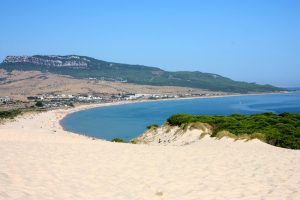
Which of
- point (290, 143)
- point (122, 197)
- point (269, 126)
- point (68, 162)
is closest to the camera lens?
point (122, 197)

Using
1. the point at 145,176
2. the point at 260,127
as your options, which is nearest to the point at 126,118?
the point at 260,127

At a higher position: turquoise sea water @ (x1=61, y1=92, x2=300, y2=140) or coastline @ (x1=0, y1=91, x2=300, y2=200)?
coastline @ (x1=0, y1=91, x2=300, y2=200)

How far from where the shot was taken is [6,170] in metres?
10.2

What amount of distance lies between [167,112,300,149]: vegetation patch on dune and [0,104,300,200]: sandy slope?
21.1 ft

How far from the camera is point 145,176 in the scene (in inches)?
443

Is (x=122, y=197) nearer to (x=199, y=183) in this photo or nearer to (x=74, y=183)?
(x=74, y=183)

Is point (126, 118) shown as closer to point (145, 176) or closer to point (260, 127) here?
point (260, 127)

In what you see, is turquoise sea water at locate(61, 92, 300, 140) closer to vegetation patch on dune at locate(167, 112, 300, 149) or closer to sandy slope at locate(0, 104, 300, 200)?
vegetation patch on dune at locate(167, 112, 300, 149)

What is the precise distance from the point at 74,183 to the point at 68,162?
120 inches

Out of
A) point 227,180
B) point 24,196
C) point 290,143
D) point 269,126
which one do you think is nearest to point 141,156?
point 227,180

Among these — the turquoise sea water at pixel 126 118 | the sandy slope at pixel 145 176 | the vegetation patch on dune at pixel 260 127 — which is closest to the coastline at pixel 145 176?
the sandy slope at pixel 145 176

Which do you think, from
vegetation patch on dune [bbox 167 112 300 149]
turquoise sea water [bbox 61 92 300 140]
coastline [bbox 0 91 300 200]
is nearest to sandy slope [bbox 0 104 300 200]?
coastline [bbox 0 91 300 200]

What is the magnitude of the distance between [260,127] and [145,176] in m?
16.4

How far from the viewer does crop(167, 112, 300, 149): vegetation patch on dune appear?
71.0ft
